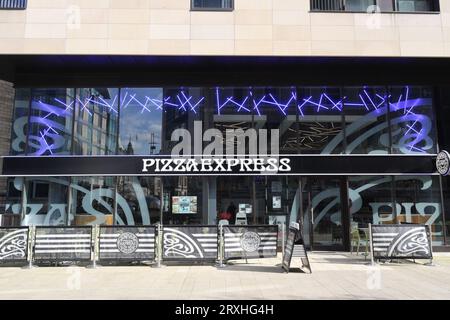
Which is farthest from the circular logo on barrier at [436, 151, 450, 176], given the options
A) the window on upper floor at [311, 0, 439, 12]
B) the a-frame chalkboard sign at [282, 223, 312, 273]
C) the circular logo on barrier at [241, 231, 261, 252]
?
the circular logo on barrier at [241, 231, 261, 252]

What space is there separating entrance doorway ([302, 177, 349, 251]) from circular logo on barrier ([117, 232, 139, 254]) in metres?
6.67

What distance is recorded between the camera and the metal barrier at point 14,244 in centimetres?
1166

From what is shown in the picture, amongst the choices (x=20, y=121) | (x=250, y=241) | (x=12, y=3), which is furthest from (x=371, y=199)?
(x=12, y=3)

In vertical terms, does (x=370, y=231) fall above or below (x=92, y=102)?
below

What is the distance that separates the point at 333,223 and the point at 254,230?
5.00m

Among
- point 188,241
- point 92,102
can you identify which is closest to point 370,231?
point 188,241

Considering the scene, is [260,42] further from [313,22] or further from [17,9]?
[17,9]

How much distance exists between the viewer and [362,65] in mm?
16062

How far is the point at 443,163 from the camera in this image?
1488 cm

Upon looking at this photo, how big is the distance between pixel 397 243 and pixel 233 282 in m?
5.22

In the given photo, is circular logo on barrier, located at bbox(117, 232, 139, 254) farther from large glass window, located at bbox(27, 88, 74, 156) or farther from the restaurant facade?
large glass window, located at bbox(27, 88, 74, 156)

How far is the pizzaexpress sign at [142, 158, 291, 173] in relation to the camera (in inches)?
609

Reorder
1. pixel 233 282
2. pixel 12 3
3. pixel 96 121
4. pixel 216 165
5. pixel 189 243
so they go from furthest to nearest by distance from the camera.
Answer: pixel 96 121, pixel 12 3, pixel 216 165, pixel 189 243, pixel 233 282

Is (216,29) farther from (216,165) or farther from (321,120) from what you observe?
(321,120)
